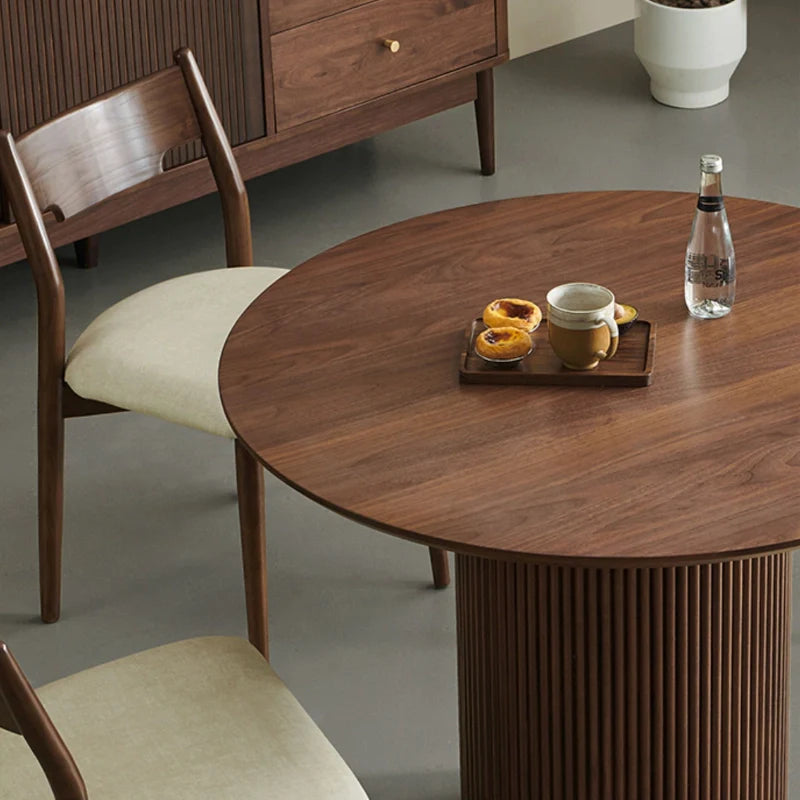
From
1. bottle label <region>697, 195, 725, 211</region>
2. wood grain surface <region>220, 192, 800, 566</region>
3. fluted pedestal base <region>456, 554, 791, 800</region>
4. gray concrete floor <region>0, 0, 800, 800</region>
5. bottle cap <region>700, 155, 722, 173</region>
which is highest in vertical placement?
bottle cap <region>700, 155, 722, 173</region>

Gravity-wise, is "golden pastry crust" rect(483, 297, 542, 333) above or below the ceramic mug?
below

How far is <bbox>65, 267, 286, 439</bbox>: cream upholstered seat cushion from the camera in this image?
2.30 m

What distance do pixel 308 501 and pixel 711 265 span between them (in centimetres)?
114

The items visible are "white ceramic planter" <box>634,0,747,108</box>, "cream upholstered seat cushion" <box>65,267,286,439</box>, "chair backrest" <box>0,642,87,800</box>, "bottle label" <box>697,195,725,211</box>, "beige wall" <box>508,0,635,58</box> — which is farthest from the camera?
"beige wall" <box>508,0,635,58</box>

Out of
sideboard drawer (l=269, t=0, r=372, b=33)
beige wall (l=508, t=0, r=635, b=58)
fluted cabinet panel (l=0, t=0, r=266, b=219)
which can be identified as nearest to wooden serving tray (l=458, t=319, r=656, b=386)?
fluted cabinet panel (l=0, t=0, r=266, b=219)

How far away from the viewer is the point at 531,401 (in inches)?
69.3

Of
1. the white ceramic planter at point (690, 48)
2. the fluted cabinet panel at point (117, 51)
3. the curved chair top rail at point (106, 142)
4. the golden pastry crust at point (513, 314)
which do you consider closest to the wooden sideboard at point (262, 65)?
the fluted cabinet panel at point (117, 51)

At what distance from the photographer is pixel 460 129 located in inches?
174

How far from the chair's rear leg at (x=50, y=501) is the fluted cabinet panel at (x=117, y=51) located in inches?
36.9

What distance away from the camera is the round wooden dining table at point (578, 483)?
61.7 inches

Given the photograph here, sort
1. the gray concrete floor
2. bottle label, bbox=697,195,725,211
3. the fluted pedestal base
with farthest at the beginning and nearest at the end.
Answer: the gray concrete floor, bottle label, bbox=697,195,725,211, the fluted pedestal base

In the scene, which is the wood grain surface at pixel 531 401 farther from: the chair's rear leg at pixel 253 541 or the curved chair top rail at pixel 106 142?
the curved chair top rail at pixel 106 142

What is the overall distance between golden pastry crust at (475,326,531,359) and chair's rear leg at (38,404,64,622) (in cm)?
87

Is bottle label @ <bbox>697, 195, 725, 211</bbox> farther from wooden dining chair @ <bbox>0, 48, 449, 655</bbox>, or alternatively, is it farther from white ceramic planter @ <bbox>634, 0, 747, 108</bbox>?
white ceramic planter @ <bbox>634, 0, 747, 108</bbox>
